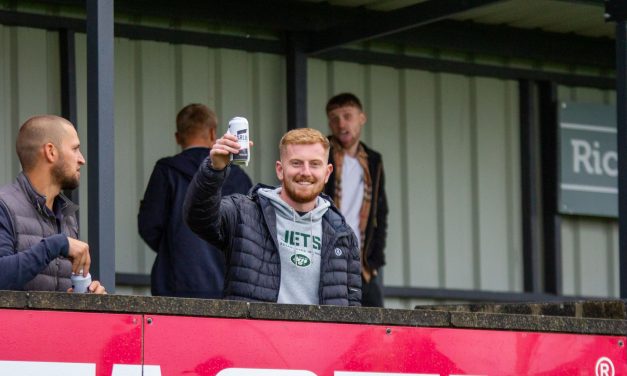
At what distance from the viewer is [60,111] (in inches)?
387

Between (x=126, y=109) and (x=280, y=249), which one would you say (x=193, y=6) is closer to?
(x=126, y=109)

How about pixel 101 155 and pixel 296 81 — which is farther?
pixel 296 81

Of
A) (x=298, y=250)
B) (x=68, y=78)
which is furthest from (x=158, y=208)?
(x=298, y=250)

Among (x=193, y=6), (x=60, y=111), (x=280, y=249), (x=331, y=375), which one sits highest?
(x=193, y=6)

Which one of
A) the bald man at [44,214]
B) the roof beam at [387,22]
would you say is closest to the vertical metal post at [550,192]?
the roof beam at [387,22]

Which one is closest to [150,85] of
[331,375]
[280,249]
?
[280,249]

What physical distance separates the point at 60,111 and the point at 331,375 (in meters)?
4.62

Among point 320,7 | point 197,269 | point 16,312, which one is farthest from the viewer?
point 320,7

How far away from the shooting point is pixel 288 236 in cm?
642

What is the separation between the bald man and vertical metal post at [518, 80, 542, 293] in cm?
605

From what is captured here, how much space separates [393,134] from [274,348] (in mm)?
5820

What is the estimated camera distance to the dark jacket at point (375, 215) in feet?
32.6

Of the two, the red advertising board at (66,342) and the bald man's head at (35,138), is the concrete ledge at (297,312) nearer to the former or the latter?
the red advertising board at (66,342)

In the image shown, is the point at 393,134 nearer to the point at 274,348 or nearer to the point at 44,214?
the point at 44,214
